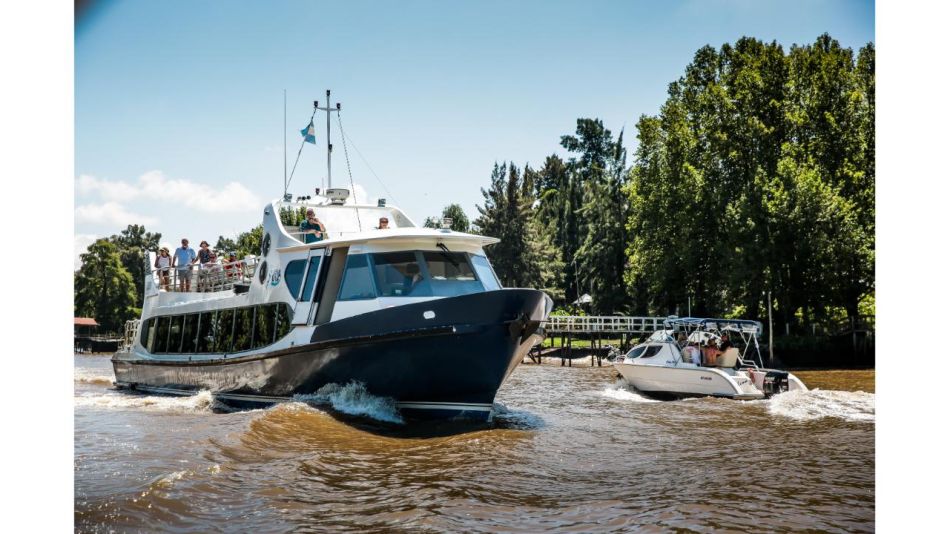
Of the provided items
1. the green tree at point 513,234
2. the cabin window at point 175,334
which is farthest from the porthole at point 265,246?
the green tree at point 513,234

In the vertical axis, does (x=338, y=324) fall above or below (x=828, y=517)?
above

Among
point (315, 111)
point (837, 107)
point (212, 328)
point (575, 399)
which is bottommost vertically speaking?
point (575, 399)

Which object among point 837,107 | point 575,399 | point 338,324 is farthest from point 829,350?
point 338,324

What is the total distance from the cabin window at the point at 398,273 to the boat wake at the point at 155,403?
3979 millimetres

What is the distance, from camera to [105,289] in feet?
186

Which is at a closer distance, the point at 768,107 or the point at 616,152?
the point at 768,107

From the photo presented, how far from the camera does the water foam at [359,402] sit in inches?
399

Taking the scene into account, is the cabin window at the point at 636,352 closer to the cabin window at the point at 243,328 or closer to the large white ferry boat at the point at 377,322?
the large white ferry boat at the point at 377,322

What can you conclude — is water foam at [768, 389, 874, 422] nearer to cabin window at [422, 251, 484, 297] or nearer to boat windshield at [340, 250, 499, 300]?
cabin window at [422, 251, 484, 297]

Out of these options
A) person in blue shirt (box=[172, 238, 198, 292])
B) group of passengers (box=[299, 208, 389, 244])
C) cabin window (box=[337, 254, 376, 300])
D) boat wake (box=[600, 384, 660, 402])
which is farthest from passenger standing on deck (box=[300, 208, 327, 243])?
boat wake (box=[600, 384, 660, 402])

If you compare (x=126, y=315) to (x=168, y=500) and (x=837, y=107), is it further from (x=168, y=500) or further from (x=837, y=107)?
(x=168, y=500)

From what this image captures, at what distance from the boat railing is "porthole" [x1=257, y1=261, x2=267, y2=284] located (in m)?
1.22

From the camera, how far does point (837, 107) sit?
29266mm

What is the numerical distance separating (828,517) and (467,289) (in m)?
5.96
